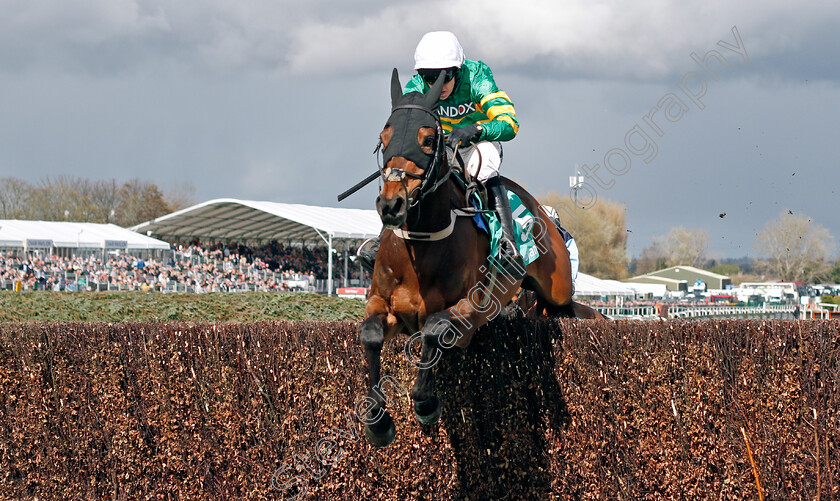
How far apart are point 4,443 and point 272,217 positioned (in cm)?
2922

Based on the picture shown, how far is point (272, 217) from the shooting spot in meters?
35.2

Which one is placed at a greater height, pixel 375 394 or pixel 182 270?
pixel 182 270

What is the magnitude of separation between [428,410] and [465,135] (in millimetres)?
1692

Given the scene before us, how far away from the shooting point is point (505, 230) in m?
5.62

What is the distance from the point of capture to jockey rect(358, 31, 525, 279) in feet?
17.6

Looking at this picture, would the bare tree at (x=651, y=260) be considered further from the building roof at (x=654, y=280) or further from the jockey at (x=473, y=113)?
the jockey at (x=473, y=113)

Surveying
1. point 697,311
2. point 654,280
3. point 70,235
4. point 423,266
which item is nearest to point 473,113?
point 423,266

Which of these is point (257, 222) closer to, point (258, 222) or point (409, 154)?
point (258, 222)

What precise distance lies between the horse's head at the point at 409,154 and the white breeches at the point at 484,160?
927mm

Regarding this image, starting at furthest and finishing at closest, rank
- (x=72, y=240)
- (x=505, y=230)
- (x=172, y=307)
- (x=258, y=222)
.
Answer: (x=258, y=222) → (x=72, y=240) → (x=172, y=307) → (x=505, y=230)

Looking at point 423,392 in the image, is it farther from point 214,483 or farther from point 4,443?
point 4,443

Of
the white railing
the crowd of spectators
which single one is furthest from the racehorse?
the crowd of spectators

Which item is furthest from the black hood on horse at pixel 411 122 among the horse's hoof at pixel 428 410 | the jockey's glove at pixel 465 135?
the horse's hoof at pixel 428 410

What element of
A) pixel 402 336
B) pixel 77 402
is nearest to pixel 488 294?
pixel 402 336
